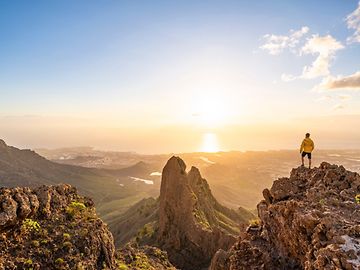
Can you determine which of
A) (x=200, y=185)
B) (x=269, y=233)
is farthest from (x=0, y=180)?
(x=269, y=233)

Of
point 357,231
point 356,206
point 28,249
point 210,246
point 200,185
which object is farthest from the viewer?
point 200,185

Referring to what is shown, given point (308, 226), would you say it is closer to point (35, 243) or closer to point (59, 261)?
point (59, 261)

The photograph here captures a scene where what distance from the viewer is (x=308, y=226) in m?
17.7

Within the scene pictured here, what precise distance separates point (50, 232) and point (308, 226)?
2371 centimetres

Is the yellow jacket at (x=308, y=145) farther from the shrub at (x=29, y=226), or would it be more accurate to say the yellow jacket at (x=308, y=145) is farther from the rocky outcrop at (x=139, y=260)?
the shrub at (x=29, y=226)

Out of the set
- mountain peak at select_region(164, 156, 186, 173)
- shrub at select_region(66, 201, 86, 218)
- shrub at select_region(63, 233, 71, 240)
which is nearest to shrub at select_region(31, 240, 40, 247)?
shrub at select_region(63, 233, 71, 240)

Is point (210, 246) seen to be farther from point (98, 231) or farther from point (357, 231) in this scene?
point (357, 231)

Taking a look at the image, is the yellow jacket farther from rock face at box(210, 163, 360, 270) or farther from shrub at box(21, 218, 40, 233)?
shrub at box(21, 218, 40, 233)

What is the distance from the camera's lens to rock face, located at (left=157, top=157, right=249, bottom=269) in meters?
70.1

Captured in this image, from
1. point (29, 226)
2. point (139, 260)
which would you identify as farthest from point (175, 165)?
point (29, 226)

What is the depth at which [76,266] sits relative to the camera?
1145 inches

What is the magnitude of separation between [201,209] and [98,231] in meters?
55.4

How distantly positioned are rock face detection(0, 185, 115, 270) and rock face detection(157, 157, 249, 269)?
123ft

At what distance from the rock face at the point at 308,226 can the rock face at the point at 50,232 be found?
15523mm
